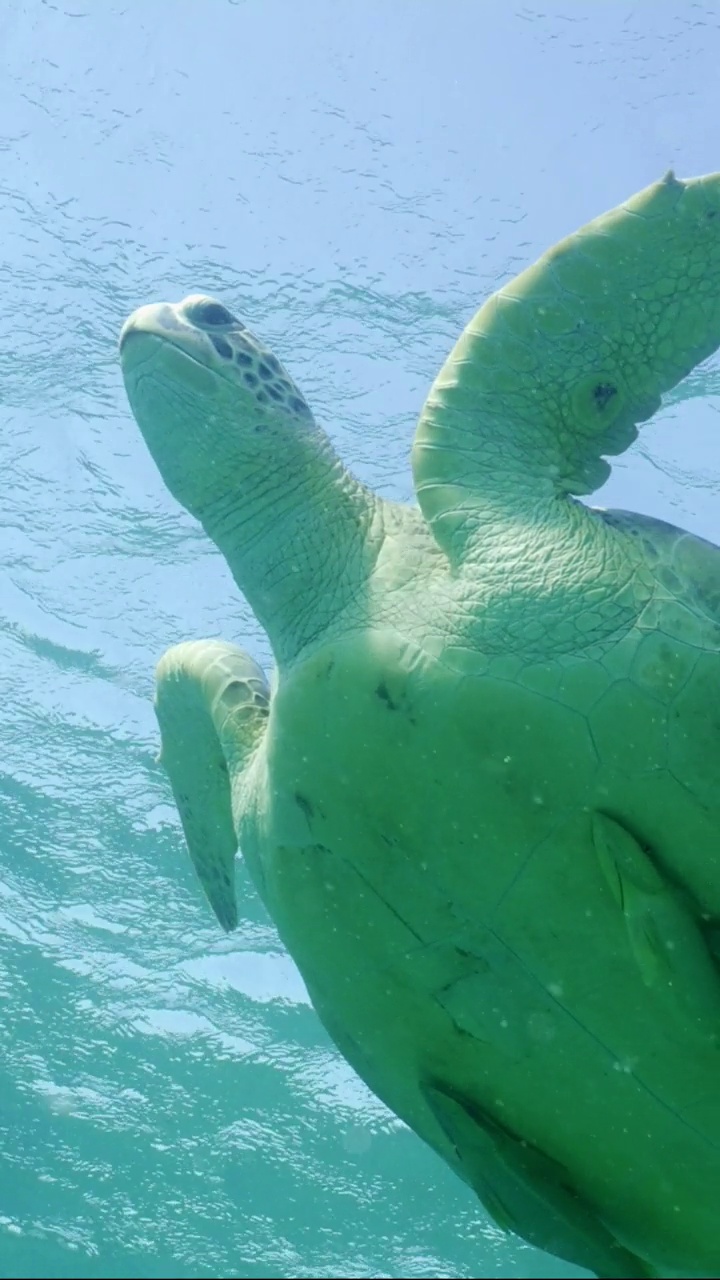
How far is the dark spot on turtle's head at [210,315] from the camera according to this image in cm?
335

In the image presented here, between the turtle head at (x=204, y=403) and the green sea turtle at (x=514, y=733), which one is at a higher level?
the turtle head at (x=204, y=403)

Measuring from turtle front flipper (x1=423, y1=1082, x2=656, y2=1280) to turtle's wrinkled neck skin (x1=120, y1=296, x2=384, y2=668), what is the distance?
153cm

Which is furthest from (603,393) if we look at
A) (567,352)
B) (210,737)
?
(210,737)

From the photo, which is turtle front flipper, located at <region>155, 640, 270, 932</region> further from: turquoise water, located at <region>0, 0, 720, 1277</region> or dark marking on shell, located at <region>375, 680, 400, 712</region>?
turquoise water, located at <region>0, 0, 720, 1277</region>

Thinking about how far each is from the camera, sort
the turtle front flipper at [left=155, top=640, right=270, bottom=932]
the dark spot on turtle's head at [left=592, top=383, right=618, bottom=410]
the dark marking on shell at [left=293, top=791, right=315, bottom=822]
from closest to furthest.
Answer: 1. the dark marking on shell at [left=293, top=791, right=315, bottom=822]
2. the dark spot on turtle's head at [left=592, top=383, right=618, bottom=410]
3. the turtle front flipper at [left=155, top=640, right=270, bottom=932]

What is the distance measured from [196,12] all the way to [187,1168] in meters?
17.8

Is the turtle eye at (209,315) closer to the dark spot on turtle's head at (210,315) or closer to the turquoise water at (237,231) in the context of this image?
the dark spot on turtle's head at (210,315)

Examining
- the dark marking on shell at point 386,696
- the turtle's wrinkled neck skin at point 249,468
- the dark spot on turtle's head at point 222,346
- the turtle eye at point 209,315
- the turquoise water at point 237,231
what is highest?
the turquoise water at point 237,231

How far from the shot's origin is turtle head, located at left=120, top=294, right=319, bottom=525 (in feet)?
10.5

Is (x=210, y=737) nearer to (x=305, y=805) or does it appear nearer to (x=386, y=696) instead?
(x=305, y=805)

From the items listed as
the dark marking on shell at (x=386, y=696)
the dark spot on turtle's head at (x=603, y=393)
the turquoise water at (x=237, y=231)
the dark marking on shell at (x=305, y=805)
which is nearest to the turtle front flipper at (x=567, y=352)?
the dark spot on turtle's head at (x=603, y=393)

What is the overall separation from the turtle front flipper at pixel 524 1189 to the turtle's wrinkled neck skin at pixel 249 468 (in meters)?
1.53

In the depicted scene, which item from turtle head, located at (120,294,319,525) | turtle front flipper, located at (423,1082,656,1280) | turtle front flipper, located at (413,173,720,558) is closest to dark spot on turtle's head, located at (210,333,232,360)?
turtle head, located at (120,294,319,525)

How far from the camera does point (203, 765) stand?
4250mm
